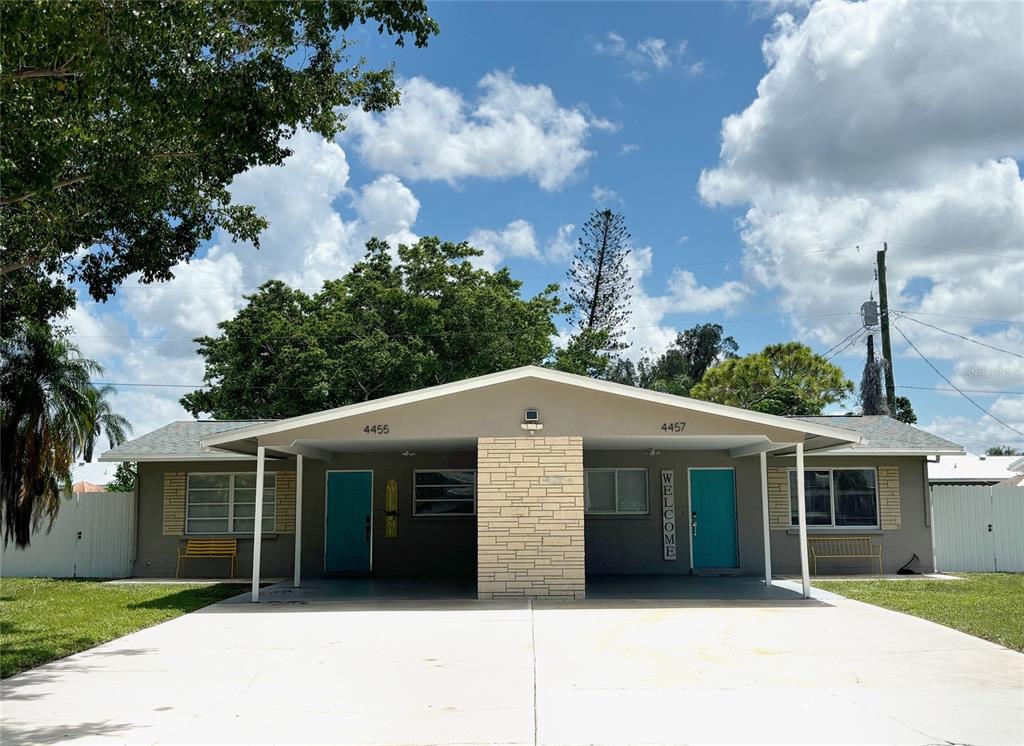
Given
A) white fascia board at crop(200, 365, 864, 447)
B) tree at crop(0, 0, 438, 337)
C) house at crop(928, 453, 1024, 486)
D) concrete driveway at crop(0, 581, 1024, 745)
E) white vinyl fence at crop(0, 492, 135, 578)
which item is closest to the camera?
concrete driveway at crop(0, 581, 1024, 745)

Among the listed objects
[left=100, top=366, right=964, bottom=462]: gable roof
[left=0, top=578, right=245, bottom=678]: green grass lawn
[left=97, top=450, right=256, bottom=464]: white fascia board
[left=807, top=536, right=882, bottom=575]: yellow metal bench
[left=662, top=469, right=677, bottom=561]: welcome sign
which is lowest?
[left=0, top=578, right=245, bottom=678]: green grass lawn

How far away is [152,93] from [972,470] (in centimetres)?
2796

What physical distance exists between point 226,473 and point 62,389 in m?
3.52

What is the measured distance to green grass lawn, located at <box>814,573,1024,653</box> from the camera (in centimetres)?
1152

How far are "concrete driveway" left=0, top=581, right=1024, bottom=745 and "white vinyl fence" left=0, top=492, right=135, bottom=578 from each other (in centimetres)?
820

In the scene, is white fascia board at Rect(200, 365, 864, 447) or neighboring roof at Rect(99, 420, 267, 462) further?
neighboring roof at Rect(99, 420, 267, 462)

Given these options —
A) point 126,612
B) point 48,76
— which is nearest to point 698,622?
point 126,612

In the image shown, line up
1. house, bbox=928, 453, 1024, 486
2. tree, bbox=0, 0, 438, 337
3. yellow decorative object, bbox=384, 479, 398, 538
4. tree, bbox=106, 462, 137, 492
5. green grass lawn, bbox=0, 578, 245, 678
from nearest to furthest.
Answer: tree, bbox=0, 0, 438, 337 < green grass lawn, bbox=0, 578, 245, 678 < yellow decorative object, bbox=384, 479, 398, 538 < house, bbox=928, 453, 1024, 486 < tree, bbox=106, 462, 137, 492

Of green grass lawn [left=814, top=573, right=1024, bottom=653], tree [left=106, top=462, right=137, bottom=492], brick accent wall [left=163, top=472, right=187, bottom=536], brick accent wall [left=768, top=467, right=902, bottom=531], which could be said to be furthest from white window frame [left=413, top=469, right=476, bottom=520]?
tree [left=106, top=462, right=137, bottom=492]

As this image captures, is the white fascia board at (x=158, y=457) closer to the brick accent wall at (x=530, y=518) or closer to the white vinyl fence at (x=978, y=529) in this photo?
the brick accent wall at (x=530, y=518)

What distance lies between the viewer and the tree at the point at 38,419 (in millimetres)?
17453

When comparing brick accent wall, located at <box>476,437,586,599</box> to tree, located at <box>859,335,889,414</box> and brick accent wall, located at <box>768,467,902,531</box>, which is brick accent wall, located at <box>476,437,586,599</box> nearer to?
brick accent wall, located at <box>768,467,902,531</box>

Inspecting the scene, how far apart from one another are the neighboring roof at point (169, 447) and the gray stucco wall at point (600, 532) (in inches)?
35.3

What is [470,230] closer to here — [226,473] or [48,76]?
[226,473]
